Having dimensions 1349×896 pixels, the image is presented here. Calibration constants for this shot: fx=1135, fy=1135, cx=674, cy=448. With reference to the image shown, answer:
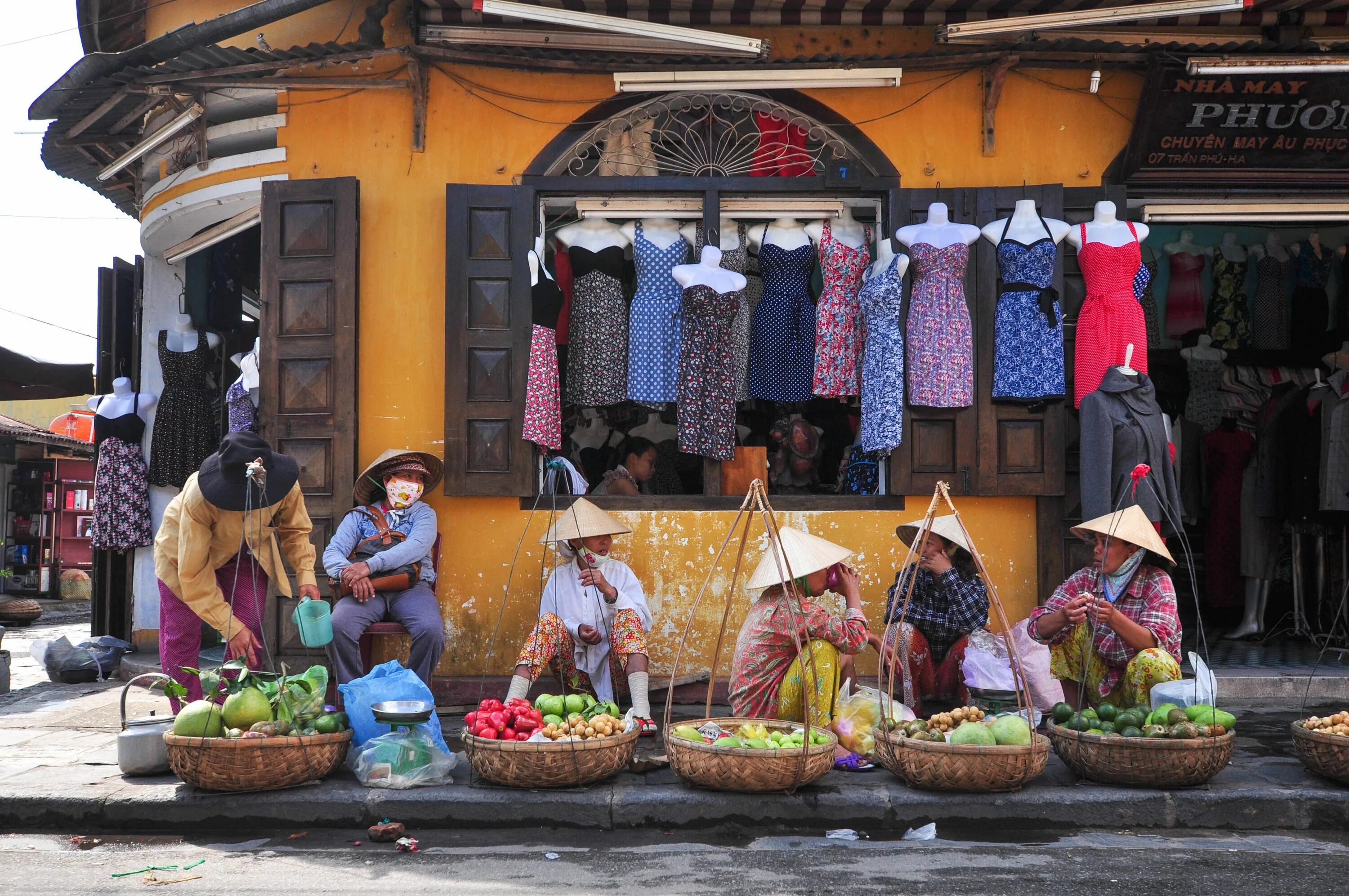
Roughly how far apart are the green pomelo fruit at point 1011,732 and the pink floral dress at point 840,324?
280 cm

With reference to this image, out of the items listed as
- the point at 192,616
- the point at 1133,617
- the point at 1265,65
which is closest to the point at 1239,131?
the point at 1265,65

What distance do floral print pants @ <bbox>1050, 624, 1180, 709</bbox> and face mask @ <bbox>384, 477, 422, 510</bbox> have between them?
141 inches

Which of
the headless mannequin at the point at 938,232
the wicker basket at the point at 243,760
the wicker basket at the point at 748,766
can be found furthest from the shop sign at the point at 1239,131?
the wicker basket at the point at 243,760

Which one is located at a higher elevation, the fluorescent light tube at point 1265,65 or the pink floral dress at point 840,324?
the fluorescent light tube at point 1265,65

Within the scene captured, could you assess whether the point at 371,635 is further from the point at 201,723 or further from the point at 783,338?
the point at 783,338

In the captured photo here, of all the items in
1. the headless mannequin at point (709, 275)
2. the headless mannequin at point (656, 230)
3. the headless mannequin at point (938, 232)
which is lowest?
the headless mannequin at point (709, 275)

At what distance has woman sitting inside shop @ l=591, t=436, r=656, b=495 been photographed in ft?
24.9

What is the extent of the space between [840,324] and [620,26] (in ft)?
7.22

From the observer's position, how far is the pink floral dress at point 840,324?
23.2 ft

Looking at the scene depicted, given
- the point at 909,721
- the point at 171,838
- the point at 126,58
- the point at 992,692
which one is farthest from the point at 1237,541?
the point at 126,58

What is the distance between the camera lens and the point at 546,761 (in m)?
4.64

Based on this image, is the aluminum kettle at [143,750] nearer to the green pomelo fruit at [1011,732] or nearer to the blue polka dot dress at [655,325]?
the blue polka dot dress at [655,325]

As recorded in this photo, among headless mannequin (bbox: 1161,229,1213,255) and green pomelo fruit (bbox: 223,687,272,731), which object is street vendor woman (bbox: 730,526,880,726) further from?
headless mannequin (bbox: 1161,229,1213,255)

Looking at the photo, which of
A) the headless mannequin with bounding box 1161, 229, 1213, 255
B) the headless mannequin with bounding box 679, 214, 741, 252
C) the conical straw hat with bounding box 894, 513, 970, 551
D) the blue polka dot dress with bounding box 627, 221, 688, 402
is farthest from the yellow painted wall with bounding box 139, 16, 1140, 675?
the headless mannequin with bounding box 1161, 229, 1213, 255
